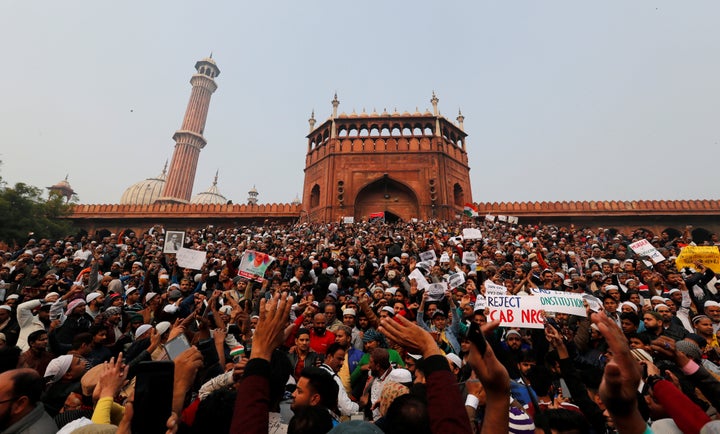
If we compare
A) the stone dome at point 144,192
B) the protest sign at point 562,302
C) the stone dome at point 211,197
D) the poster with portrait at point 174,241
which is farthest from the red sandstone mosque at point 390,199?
the stone dome at point 211,197

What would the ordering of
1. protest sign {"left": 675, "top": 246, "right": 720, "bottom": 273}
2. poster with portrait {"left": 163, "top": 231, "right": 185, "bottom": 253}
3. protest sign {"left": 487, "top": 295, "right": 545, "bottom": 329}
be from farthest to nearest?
poster with portrait {"left": 163, "top": 231, "right": 185, "bottom": 253}, protest sign {"left": 675, "top": 246, "right": 720, "bottom": 273}, protest sign {"left": 487, "top": 295, "right": 545, "bottom": 329}

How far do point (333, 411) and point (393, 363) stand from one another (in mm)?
1568

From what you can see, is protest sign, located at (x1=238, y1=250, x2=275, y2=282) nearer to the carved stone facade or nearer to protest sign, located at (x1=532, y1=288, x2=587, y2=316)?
protest sign, located at (x1=532, y1=288, x2=587, y2=316)

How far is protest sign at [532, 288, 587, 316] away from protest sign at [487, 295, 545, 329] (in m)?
0.25

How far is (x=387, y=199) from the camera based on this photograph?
24.5 metres

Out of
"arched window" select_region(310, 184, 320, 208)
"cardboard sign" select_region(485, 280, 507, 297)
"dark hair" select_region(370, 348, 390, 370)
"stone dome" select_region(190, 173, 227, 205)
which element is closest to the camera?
"dark hair" select_region(370, 348, 390, 370)

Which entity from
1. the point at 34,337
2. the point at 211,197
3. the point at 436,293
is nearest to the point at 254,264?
the point at 34,337

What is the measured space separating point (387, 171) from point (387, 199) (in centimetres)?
189

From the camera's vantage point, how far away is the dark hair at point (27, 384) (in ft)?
6.56

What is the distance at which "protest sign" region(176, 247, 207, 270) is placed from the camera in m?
7.49

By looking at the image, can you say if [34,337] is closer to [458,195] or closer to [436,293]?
[436,293]

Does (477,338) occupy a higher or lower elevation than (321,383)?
higher

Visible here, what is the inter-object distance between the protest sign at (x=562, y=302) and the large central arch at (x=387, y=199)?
18940mm

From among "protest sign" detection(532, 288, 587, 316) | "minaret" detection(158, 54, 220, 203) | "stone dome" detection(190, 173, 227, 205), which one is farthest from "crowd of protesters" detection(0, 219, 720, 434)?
"stone dome" detection(190, 173, 227, 205)
